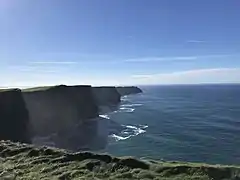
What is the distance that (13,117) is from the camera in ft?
189

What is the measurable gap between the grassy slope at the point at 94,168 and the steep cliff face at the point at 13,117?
3806 centimetres

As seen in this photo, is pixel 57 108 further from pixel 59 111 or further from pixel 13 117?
pixel 13 117

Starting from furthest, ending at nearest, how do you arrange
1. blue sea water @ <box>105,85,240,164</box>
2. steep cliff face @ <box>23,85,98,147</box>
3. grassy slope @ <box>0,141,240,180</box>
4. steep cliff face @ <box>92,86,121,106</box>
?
steep cliff face @ <box>92,86,121,106</box> → steep cliff face @ <box>23,85,98,147</box> → blue sea water @ <box>105,85,240,164</box> → grassy slope @ <box>0,141,240,180</box>

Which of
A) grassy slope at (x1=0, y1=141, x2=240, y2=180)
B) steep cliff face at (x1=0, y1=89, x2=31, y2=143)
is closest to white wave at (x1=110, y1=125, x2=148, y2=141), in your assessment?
steep cliff face at (x1=0, y1=89, x2=31, y2=143)

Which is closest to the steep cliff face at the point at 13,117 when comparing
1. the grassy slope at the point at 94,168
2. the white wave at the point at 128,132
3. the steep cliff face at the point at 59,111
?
the steep cliff face at the point at 59,111

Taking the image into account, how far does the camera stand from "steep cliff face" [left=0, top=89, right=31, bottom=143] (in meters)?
54.5

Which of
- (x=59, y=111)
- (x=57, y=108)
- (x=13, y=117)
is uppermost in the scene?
(x=57, y=108)

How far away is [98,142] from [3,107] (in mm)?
19621

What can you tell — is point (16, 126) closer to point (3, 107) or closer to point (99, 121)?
point (3, 107)

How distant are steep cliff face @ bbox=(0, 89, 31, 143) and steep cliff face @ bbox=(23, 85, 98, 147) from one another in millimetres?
5716

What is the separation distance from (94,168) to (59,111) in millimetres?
65456

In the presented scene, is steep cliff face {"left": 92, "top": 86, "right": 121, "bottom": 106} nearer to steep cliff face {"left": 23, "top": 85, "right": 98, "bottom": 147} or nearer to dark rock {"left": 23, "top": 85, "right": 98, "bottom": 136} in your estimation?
dark rock {"left": 23, "top": 85, "right": 98, "bottom": 136}

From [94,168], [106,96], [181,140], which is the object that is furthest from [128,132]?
[106,96]

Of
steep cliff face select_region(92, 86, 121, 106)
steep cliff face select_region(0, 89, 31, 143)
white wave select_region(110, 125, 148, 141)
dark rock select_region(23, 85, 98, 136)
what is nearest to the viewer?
steep cliff face select_region(0, 89, 31, 143)
